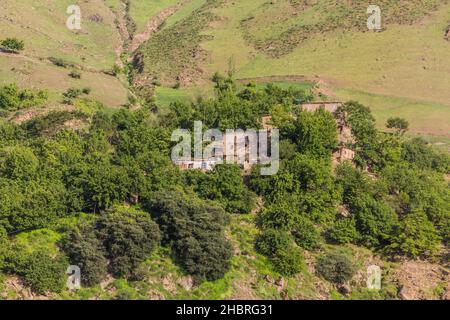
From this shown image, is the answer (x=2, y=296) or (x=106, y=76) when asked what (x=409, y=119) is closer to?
(x=106, y=76)

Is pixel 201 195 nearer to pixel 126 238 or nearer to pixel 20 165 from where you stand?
pixel 126 238

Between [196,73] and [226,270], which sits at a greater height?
[196,73]

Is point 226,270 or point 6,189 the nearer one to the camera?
point 226,270

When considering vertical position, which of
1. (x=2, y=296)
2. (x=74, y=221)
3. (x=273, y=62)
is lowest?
(x=2, y=296)

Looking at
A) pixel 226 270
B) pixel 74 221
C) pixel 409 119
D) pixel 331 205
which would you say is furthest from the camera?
pixel 409 119

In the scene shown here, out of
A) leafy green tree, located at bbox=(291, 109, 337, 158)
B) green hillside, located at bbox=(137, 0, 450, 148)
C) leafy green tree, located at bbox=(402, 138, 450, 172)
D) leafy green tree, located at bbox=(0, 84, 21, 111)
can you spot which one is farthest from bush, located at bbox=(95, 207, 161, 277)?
green hillside, located at bbox=(137, 0, 450, 148)

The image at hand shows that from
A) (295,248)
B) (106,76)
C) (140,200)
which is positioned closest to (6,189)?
(140,200)
